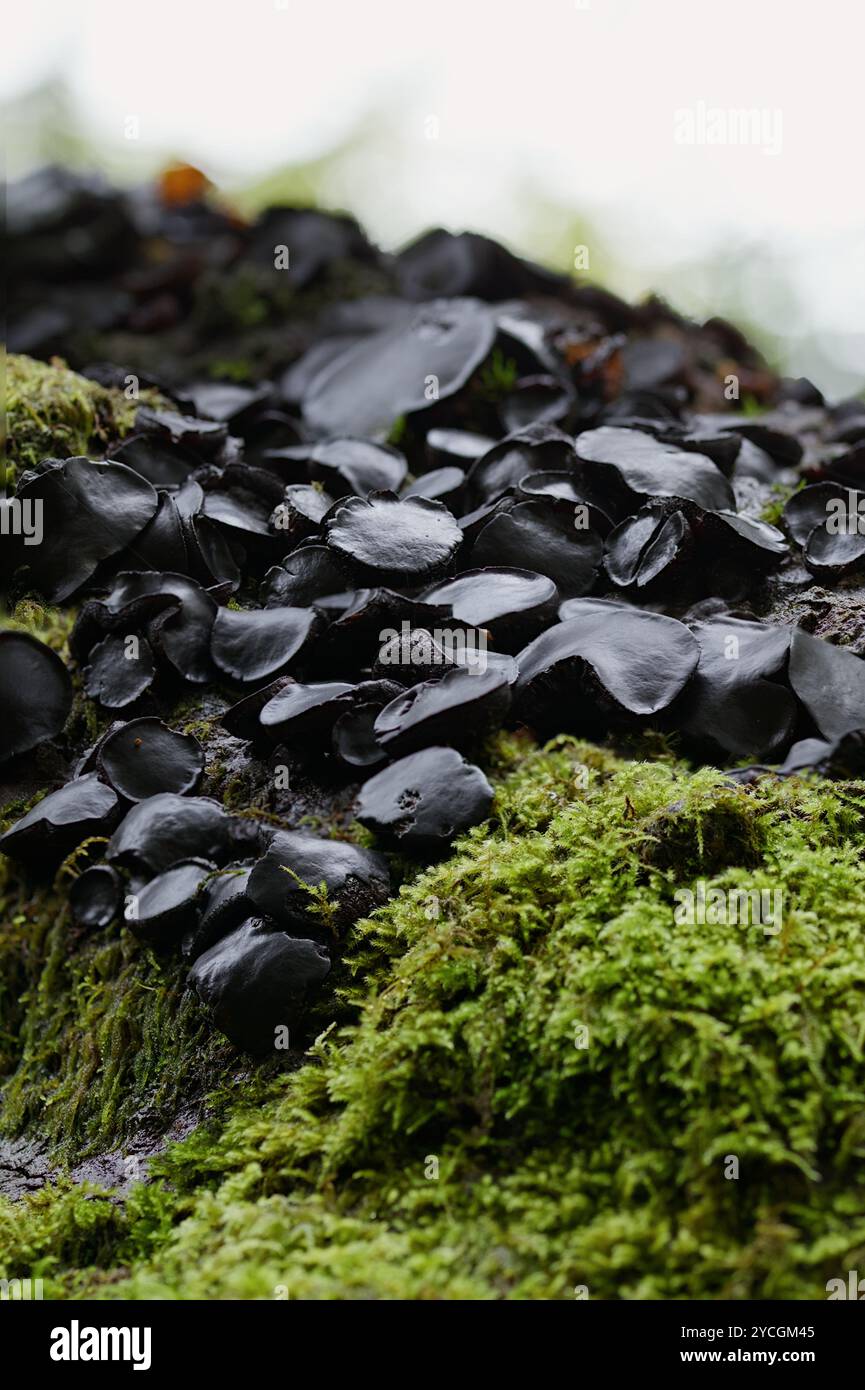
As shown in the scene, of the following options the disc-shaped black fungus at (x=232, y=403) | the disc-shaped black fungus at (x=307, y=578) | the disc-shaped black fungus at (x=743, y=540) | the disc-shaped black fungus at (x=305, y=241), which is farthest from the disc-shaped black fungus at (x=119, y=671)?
the disc-shaped black fungus at (x=305, y=241)

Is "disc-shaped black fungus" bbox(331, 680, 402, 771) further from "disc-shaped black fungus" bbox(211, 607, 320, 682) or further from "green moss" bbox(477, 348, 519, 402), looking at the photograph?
"green moss" bbox(477, 348, 519, 402)

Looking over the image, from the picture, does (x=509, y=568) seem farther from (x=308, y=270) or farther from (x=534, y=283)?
(x=308, y=270)

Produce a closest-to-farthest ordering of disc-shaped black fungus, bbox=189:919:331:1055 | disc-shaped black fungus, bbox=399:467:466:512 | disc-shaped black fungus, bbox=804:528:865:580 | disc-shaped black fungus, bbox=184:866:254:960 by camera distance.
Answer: disc-shaped black fungus, bbox=189:919:331:1055, disc-shaped black fungus, bbox=184:866:254:960, disc-shaped black fungus, bbox=804:528:865:580, disc-shaped black fungus, bbox=399:467:466:512

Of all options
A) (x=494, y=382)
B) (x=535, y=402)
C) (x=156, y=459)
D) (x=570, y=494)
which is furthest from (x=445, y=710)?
(x=494, y=382)

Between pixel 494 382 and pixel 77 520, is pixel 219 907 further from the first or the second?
pixel 494 382

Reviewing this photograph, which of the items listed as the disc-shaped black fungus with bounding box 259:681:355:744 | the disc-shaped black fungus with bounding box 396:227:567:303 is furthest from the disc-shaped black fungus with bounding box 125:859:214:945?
the disc-shaped black fungus with bounding box 396:227:567:303

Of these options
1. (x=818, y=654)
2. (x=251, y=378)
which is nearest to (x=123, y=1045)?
(x=818, y=654)
